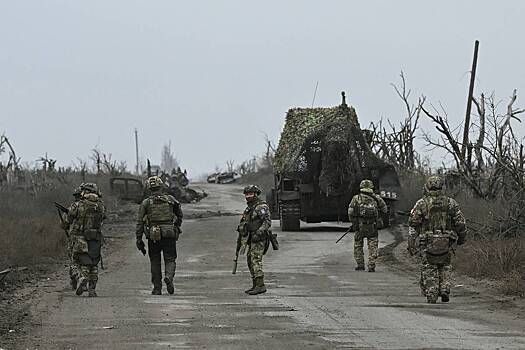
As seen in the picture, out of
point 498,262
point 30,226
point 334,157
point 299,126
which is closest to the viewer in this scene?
point 498,262

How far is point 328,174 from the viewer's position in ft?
94.5

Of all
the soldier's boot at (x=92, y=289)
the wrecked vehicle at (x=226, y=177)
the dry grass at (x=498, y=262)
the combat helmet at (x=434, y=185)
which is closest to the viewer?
the combat helmet at (x=434, y=185)

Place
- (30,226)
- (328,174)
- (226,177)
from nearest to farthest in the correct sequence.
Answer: (30,226) → (328,174) → (226,177)

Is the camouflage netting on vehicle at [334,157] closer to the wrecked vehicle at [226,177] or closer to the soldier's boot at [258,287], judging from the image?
the soldier's boot at [258,287]

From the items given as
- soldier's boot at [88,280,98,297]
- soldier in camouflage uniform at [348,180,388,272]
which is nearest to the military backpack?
soldier's boot at [88,280,98,297]

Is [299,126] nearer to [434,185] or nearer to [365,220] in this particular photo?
[365,220]

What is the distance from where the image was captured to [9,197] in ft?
125

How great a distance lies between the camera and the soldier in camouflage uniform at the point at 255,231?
50.0 feet

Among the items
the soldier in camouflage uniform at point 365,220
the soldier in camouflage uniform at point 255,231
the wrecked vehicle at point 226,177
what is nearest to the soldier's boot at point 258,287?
the soldier in camouflage uniform at point 255,231

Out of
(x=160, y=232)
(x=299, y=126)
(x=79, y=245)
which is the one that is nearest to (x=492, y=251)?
(x=160, y=232)

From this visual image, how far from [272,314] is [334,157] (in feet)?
53.1

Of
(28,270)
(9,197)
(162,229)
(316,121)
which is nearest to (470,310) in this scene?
(162,229)

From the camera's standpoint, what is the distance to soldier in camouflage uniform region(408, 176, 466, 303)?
1423 cm

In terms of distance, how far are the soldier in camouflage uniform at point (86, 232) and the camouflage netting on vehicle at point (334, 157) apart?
13.8 m
